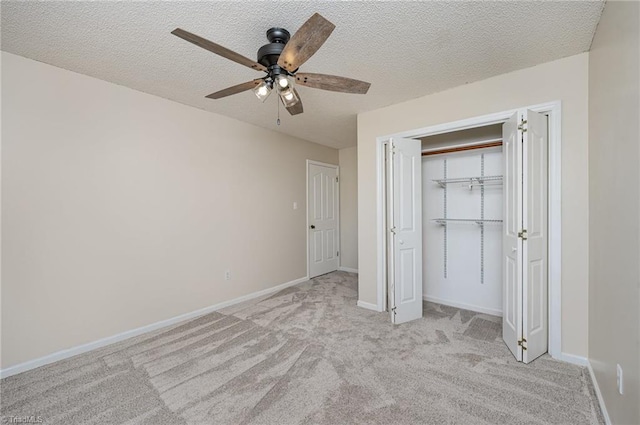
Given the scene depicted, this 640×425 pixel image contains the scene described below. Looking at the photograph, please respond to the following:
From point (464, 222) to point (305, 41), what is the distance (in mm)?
2996

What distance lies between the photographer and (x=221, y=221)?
142 inches

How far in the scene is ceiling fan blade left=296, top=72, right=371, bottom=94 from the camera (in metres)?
1.77

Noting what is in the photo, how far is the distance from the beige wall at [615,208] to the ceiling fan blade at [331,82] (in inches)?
51.0

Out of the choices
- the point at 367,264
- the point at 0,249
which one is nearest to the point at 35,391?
the point at 0,249

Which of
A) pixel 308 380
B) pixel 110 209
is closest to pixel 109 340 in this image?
pixel 110 209

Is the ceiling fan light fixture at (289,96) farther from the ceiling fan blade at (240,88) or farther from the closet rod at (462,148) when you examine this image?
the closet rod at (462,148)

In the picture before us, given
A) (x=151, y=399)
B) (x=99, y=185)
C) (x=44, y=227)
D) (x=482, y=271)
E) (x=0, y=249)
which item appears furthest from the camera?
(x=482, y=271)

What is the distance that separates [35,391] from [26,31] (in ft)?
8.28

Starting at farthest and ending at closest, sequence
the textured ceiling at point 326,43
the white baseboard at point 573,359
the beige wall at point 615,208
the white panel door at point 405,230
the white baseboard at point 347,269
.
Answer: the white baseboard at point 347,269, the white panel door at point 405,230, the white baseboard at point 573,359, the textured ceiling at point 326,43, the beige wall at point 615,208

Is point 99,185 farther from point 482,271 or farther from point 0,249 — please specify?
point 482,271

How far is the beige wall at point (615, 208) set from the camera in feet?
4.12

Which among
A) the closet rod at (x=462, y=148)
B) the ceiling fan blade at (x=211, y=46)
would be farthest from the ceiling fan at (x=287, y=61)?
the closet rod at (x=462, y=148)

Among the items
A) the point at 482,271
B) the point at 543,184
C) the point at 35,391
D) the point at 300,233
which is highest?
the point at 543,184

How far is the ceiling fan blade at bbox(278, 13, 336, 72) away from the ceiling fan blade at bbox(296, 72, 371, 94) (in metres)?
0.12
